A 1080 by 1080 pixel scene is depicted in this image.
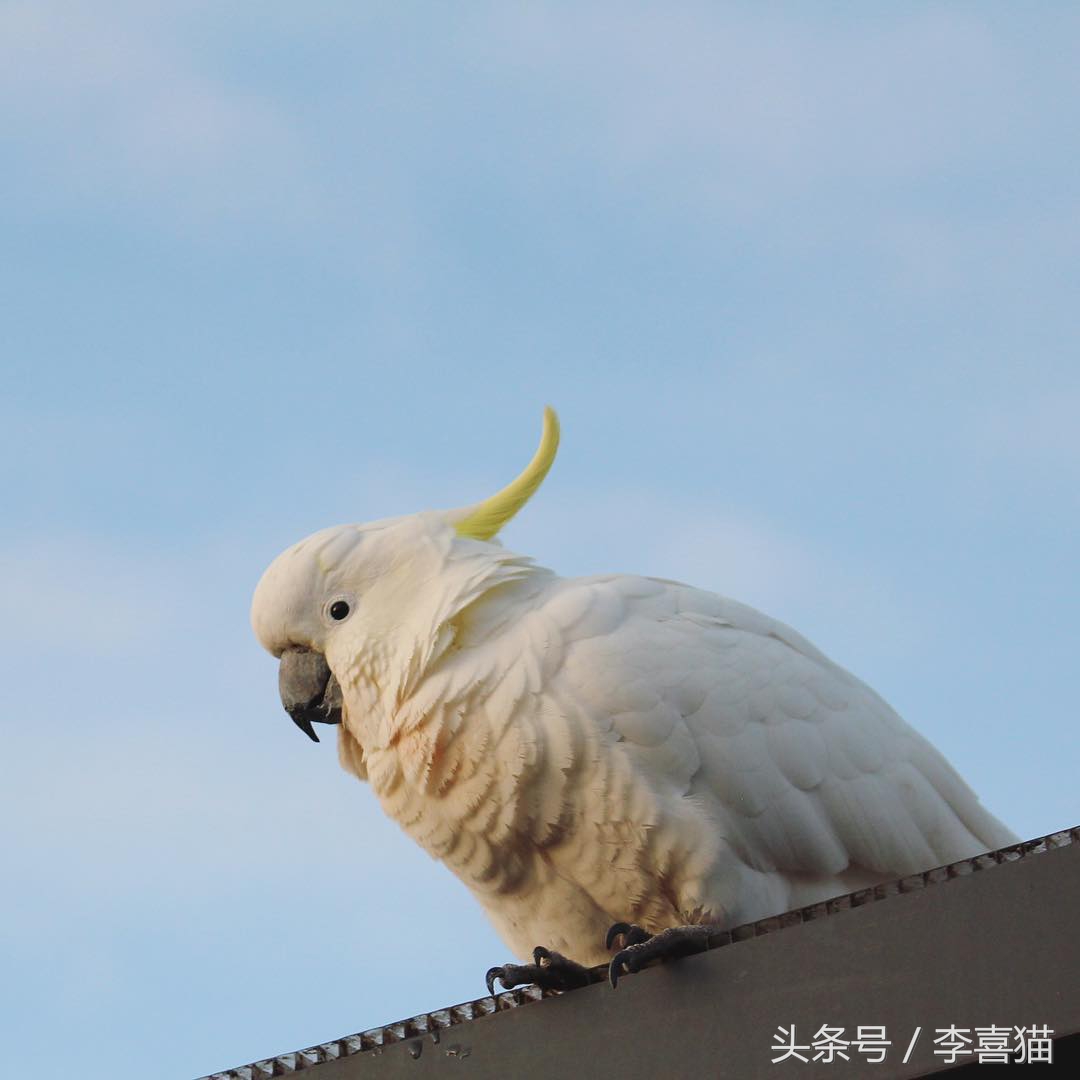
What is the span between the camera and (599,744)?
330cm

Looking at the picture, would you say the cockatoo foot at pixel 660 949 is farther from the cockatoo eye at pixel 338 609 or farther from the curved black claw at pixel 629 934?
the cockatoo eye at pixel 338 609

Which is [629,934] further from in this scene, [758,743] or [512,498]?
[512,498]

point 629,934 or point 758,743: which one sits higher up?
point 758,743

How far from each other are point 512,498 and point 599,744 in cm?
90

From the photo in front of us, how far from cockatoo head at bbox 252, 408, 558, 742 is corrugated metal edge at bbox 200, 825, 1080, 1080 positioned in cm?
111

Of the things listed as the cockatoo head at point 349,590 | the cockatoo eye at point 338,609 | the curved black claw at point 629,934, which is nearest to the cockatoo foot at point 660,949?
the curved black claw at point 629,934

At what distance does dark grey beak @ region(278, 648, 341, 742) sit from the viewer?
385 centimetres

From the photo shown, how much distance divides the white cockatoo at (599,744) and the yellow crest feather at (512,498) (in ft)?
0.44

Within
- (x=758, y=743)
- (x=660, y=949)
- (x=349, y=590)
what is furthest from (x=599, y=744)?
(x=349, y=590)

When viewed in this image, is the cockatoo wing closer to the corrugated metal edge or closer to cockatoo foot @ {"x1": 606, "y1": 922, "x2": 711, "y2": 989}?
cockatoo foot @ {"x1": 606, "y1": 922, "x2": 711, "y2": 989}

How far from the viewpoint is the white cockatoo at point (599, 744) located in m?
3.32

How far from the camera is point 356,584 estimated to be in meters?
3.86

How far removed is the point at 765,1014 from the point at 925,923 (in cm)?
25

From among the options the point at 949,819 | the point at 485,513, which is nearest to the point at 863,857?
the point at 949,819
